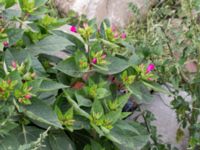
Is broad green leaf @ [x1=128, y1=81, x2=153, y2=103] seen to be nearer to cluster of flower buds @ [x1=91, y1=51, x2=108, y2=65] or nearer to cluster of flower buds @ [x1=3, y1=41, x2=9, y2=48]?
cluster of flower buds @ [x1=91, y1=51, x2=108, y2=65]

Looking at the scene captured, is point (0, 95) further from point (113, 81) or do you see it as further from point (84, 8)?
point (84, 8)

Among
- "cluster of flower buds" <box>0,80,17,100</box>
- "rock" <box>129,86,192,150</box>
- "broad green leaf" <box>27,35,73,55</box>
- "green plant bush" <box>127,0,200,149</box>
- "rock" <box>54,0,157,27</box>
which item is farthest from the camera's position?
"rock" <box>54,0,157,27</box>

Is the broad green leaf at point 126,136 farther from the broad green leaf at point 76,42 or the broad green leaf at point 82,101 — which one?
the broad green leaf at point 76,42

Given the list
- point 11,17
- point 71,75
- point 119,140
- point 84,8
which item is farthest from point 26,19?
point 84,8

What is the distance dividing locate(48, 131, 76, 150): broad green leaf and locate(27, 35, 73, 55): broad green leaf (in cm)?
29

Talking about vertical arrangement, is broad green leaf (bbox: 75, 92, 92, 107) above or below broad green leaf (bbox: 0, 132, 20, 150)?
above

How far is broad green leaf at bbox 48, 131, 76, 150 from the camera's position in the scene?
5.18ft

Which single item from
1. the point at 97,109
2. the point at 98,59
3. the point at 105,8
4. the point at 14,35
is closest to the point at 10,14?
the point at 14,35

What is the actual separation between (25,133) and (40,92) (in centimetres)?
14

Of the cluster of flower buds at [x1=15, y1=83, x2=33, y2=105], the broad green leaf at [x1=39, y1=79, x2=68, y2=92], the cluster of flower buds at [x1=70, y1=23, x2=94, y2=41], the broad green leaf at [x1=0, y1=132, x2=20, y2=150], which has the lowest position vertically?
the broad green leaf at [x1=0, y1=132, x2=20, y2=150]

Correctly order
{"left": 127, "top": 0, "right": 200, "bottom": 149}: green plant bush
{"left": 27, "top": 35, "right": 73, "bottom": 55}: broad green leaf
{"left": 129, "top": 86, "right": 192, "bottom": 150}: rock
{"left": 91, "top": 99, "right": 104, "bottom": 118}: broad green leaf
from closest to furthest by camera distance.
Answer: {"left": 91, "top": 99, "right": 104, "bottom": 118}: broad green leaf → {"left": 27, "top": 35, "right": 73, "bottom": 55}: broad green leaf → {"left": 127, "top": 0, "right": 200, "bottom": 149}: green plant bush → {"left": 129, "top": 86, "right": 192, "bottom": 150}: rock

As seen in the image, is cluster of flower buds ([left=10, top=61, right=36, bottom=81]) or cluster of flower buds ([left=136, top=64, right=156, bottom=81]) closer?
cluster of flower buds ([left=10, top=61, right=36, bottom=81])

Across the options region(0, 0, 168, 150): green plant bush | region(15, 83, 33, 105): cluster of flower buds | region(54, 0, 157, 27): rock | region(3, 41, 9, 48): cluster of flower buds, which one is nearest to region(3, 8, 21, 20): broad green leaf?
region(0, 0, 168, 150): green plant bush

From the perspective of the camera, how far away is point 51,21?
5.93 feet
